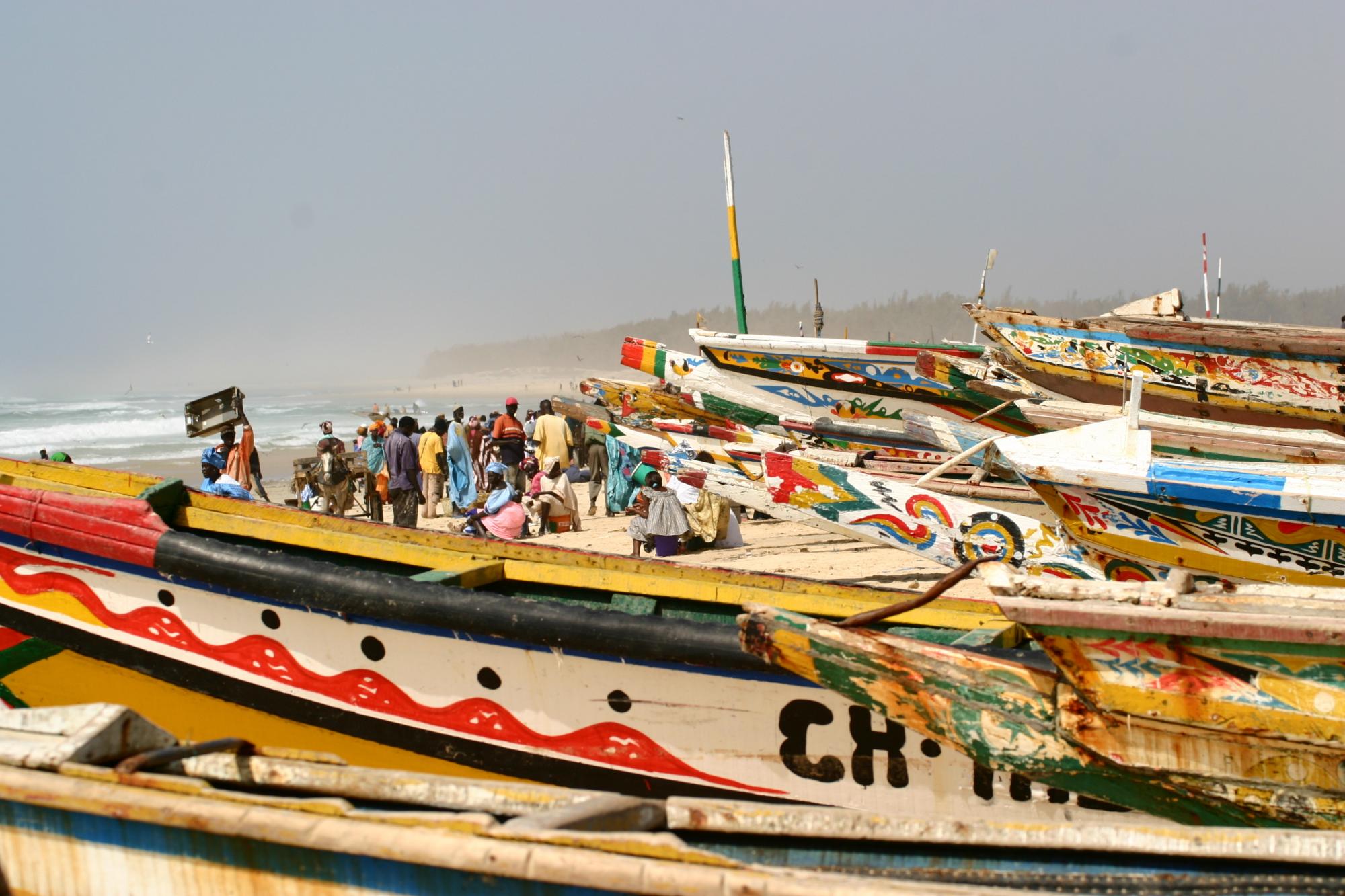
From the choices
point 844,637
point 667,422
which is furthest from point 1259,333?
point 844,637

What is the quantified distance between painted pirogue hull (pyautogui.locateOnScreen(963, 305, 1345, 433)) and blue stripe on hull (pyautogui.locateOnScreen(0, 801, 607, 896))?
354 inches

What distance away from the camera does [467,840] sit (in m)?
2.28

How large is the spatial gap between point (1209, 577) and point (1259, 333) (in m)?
4.81

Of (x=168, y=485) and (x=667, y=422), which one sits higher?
(x=168, y=485)

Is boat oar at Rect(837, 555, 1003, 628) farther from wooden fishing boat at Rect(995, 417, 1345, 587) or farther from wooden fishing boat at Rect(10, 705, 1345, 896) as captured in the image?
wooden fishing boat at Rect(995, 417, 1345, 587)

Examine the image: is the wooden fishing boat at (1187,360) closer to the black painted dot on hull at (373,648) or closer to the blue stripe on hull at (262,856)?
the black painted dot on hull at (373,648)

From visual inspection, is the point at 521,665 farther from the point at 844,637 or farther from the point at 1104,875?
the point at 1104,875

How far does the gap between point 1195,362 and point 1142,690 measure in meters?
7.75

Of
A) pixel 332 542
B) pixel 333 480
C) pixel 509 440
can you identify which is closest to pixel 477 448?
pixel 333 480

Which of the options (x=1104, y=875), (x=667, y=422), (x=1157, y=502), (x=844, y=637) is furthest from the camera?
(x=667, y=422)

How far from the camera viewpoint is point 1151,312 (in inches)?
427

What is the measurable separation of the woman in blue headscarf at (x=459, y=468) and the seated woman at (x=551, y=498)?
4.18ft

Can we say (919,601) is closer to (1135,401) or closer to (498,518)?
(1135,401)

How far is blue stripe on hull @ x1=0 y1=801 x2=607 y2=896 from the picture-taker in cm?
231
